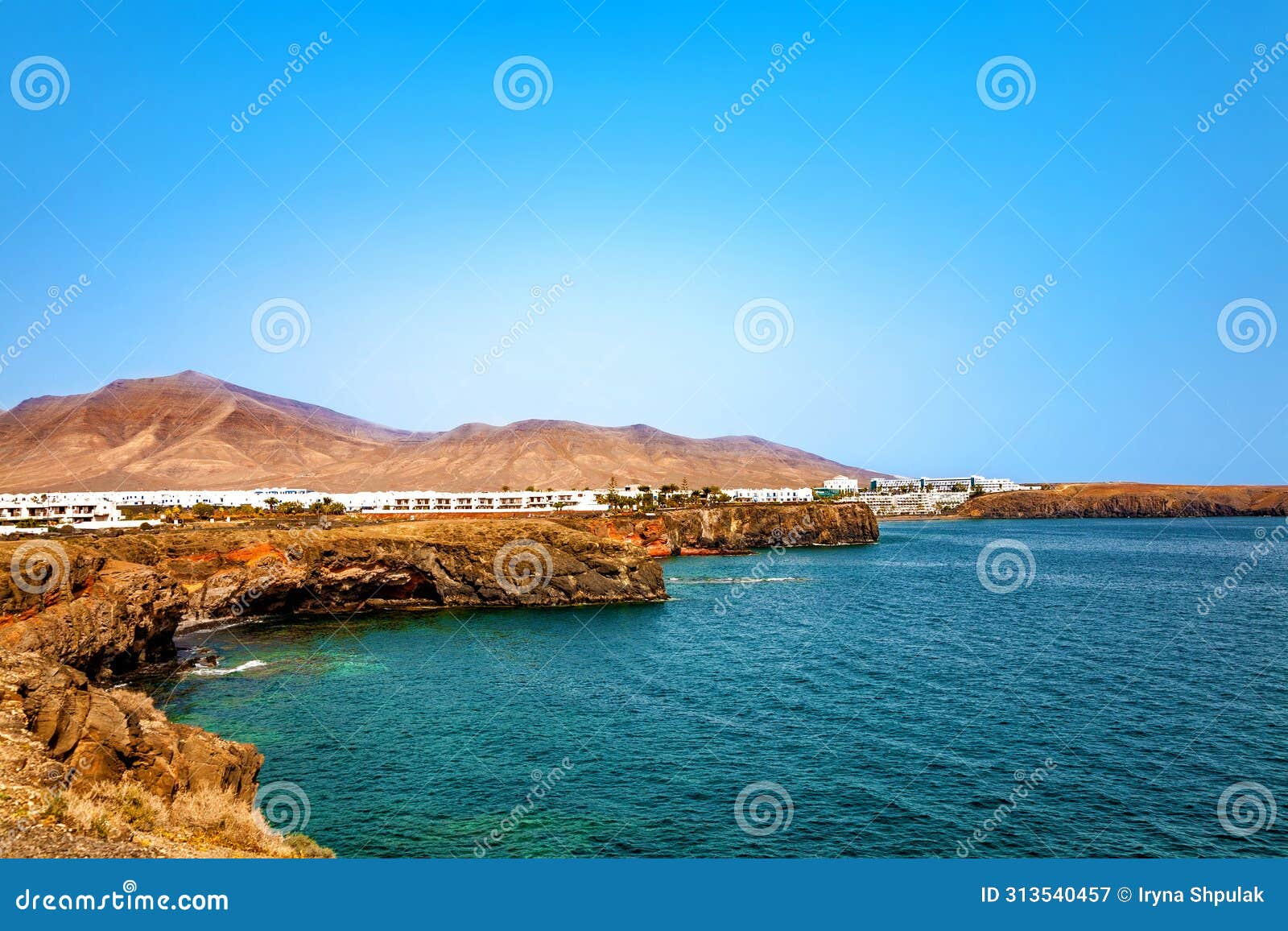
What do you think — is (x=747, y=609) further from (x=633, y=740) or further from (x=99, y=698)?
(x=99, y=698)

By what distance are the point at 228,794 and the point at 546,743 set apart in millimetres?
12602

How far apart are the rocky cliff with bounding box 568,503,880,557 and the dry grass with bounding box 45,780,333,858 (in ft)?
273

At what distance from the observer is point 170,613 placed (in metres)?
44.3

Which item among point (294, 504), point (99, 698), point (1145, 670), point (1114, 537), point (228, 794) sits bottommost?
point (228, 794)

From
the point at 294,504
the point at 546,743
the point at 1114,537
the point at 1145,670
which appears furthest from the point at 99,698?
the point at 1114,537

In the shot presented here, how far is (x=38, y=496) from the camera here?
115m

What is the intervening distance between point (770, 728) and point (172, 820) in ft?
72.5

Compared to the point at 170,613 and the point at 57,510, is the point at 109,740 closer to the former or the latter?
the point at 170,613

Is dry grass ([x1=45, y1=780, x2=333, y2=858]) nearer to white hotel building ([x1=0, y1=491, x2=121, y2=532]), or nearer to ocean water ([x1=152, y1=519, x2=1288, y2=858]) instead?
ocean water ([x1=152, y1=519, x2=1288, y2=858])

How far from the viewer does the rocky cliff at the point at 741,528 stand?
115875 millimetres

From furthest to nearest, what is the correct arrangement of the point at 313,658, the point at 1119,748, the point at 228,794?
the point at 313,658 → the point at 1119,748 → the point at 228,794

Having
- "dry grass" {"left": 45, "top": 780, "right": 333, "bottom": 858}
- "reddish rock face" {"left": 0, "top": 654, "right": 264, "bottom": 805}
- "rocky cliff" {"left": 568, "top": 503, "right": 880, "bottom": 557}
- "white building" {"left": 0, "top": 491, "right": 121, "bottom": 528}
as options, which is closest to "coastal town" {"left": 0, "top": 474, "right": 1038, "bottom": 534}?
"white building" {"left": 0, "top": 491, "right": 121, "bottom": 528}

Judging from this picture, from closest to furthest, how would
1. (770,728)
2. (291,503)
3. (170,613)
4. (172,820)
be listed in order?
(172,820) < (770,728) < (170,613) < (291,503)

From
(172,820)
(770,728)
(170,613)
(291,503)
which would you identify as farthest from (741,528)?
(172,820)
